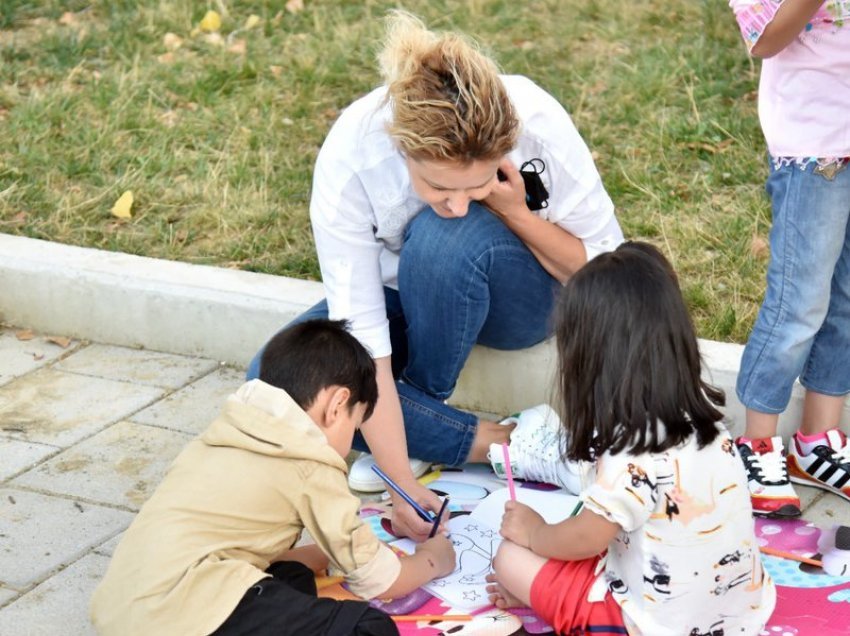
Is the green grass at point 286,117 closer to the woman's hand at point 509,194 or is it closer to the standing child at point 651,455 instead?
the woman's hand at point 509,194

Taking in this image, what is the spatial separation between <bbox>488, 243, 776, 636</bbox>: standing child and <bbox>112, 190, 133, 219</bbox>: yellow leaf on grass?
94.5 inches

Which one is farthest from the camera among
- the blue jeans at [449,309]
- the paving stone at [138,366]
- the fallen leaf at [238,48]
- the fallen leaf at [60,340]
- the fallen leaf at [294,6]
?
the fallen leaf at [294,6]

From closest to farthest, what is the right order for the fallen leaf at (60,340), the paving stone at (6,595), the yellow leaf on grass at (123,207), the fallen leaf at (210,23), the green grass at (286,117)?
the paving stone at (6,595), the fallen leaf at (60,340), the green grass at (286,117), the yellow leaf on grass at (123,207), the fallen leaf at (210,23)

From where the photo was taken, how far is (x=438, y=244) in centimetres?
316

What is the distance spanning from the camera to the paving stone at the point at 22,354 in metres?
3.92

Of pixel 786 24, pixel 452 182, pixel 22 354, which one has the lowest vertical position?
pixel 22 354

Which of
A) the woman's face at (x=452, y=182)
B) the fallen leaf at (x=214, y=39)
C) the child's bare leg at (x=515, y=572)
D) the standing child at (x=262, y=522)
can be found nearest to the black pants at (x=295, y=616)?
the standing child at (x=262, y=522)

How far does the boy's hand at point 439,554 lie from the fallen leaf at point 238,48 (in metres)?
3.20

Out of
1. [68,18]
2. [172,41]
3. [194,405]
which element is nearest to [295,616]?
[194,405]

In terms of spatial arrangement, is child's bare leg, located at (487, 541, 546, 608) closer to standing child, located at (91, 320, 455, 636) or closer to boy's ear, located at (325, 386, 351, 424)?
standing child, located at (91, 320, 455, 636)

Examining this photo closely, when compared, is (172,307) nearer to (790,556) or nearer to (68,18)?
(790,556)

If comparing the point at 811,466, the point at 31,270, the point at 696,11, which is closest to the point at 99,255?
the point at 31,270

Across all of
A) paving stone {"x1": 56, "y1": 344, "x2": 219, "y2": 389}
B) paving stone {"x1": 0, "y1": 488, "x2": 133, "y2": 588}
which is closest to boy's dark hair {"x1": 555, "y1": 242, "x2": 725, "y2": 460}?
paving stone {"x1": 0, "y1": 488, "x2": 133, "y2": 588}

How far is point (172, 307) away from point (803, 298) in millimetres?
1844
